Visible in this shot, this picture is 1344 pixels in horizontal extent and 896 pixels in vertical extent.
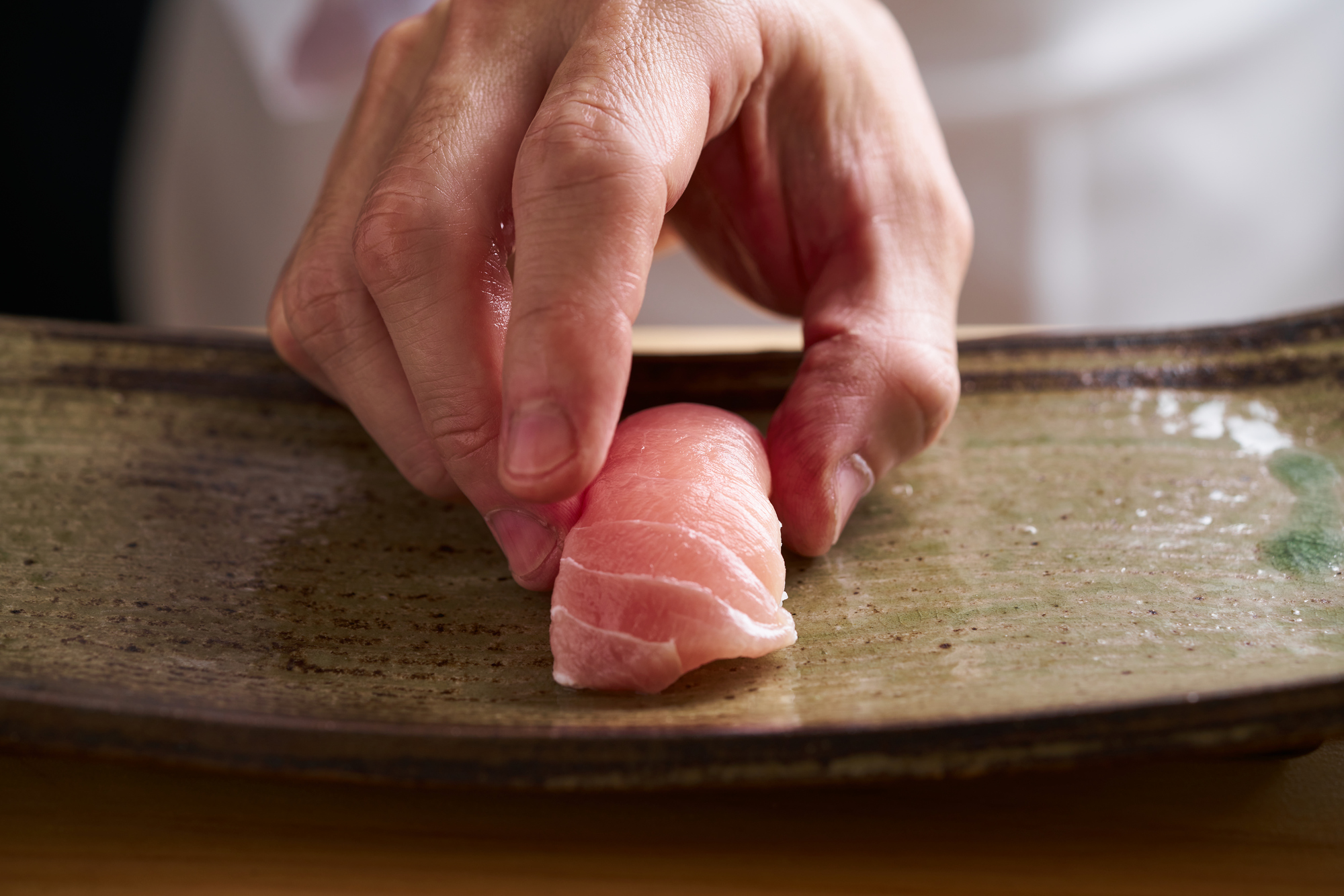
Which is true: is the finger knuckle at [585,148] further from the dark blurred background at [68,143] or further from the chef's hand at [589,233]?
the dark blurred background at [68,143]

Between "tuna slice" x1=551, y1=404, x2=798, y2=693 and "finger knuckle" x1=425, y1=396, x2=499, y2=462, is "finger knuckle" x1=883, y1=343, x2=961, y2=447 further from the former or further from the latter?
"finger knuckle" x1=425, y1=396, x2=499, y2=462

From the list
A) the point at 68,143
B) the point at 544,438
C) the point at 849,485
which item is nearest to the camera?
the point at 544,438

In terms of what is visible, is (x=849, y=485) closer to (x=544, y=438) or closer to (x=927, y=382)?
(x=927, y=382)

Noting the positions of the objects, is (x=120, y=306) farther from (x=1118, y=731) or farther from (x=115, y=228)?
(x=1118, y=731)

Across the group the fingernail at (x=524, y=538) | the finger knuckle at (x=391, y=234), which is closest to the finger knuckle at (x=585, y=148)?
the finger knuckle at (x=391, y=234)

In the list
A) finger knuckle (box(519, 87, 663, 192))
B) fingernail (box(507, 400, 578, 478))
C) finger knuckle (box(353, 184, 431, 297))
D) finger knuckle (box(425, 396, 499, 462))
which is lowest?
finger knuckle (box(425, 396, 499, 462))

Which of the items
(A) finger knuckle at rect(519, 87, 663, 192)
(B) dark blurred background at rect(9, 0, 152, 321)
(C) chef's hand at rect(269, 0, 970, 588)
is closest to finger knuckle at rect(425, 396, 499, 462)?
(C) chef's hand at rect(269, 0, 970, 588)

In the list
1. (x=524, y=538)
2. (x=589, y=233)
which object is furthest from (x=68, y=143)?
(x=589, y=233)
